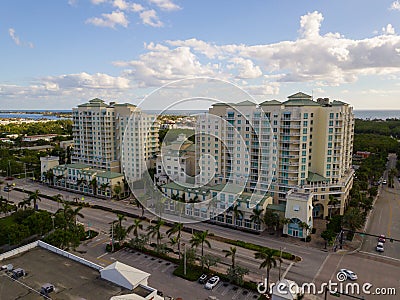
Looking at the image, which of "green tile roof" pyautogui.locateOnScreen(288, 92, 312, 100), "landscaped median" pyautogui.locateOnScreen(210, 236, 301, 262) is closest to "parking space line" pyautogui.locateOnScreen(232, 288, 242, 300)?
"landscaped median" pyautogui.locateOnScreen(210, 236, 301, 262)

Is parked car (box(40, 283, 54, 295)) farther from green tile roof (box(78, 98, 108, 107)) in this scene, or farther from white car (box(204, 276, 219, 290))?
green tile roof (box(78, 98, 108, 107))

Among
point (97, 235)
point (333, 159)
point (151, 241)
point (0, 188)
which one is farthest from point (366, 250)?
point (0, 188)

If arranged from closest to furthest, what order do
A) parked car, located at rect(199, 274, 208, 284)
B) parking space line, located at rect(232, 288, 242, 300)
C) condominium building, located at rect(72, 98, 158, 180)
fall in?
1. parking space line, located at rect(232, 288, 242, 300)
2. parked car, located at rect(199, 274, 208, 284)
3. condominium building, located at rect(72, 98, 158, 180)

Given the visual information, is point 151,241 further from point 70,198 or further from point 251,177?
point 70,198

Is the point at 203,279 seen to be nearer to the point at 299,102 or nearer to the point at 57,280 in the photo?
the point at 57,280

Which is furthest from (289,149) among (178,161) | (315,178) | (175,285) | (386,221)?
(175,285)

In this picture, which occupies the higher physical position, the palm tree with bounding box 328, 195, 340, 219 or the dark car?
the palm tree with bounding box 328, 195, 340, 219

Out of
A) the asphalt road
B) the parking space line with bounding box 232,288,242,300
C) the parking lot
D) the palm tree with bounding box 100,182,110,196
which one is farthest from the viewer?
Answer: the palm tree with bounding box 100,182,110,196
